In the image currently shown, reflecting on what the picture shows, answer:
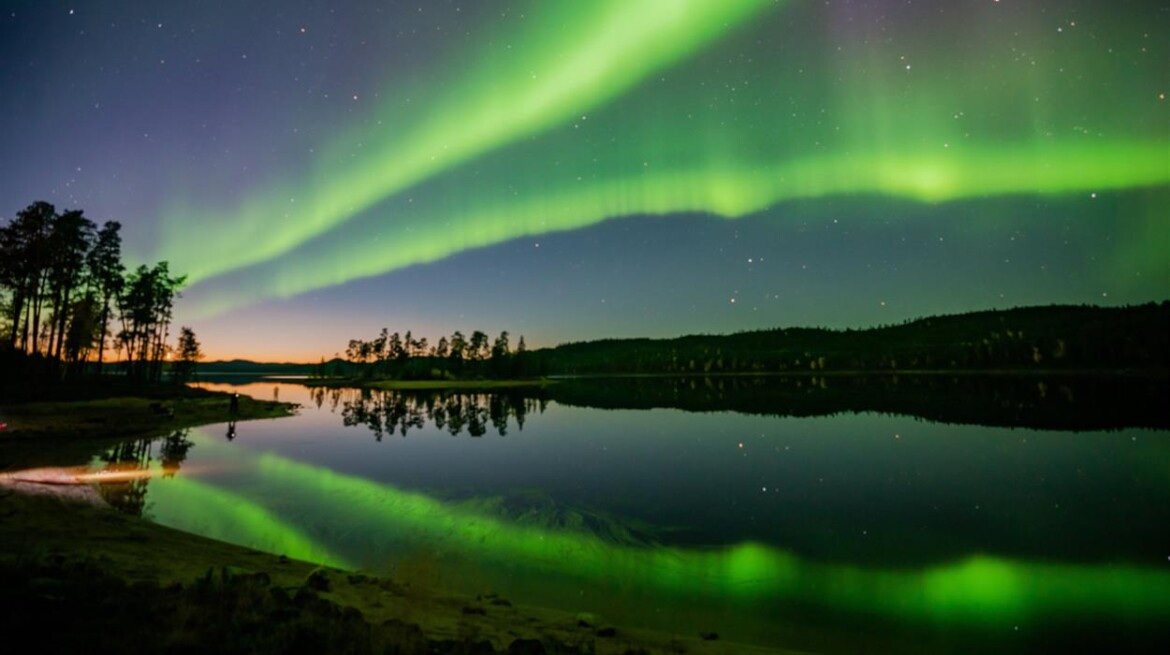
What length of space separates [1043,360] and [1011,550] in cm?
22876

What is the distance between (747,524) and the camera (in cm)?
1689

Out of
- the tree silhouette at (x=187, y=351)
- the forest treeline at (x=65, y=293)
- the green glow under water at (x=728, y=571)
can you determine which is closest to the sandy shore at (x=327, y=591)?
the green glow under water at (x=728, y=571)

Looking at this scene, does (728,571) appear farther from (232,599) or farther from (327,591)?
(232,599)

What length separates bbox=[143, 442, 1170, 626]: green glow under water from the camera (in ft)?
36.3

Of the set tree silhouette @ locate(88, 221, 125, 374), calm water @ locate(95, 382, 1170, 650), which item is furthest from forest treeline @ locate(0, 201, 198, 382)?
calm water @ locate(95, 382, 1170, 650)

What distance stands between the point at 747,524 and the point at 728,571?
14.3 feet

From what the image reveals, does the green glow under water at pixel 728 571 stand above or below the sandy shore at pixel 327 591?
below

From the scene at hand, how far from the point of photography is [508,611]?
980cm

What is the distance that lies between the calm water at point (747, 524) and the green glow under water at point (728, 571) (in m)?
0.07

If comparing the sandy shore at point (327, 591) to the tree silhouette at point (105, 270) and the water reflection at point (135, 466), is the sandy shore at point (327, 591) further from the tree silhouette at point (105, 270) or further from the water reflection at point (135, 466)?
the tree silhouette at point (105, 270)

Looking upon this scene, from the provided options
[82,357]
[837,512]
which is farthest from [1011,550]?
[82,357]

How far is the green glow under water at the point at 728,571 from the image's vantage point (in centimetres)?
1107

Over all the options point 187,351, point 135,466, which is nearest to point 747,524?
point 135,466

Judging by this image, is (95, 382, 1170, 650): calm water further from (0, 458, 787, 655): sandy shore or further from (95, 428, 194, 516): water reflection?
(0, 458, 787, 655): sandy shore
